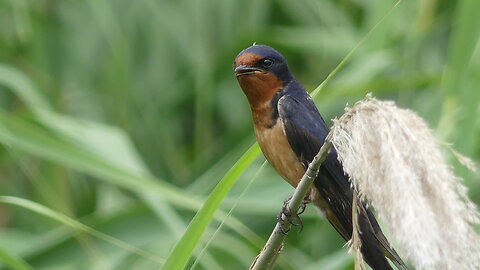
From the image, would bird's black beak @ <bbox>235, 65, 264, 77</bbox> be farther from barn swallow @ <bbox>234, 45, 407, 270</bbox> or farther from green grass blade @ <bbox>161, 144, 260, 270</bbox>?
green grass blade @ <bbox>161, 144, 260, 270</bbox>

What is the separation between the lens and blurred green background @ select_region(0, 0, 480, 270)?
227 cm

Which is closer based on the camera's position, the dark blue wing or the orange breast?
the dark blue wing

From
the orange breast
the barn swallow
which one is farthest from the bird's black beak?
the orange breast

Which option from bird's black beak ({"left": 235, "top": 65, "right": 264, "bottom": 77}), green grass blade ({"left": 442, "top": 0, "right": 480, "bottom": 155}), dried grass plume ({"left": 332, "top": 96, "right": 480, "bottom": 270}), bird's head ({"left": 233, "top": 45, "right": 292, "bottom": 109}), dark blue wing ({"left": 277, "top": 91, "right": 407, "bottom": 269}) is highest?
green grass blade ({"left": 442, "top": 0, "right": 480, "bottom": 155})

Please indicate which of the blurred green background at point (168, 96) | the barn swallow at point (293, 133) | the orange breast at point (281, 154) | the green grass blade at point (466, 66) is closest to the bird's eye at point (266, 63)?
the barn swallow at point (293, 133)

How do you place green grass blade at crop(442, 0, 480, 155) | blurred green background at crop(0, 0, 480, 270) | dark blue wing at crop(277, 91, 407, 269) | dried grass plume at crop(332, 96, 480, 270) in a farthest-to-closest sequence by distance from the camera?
blurred green background at crop(0, 0, 480, 270)
green grass blade at crop(442, 0, 480, 155)
dark blue wing at crop(277, 91, 407, 269)
dried grass plume at crop(332, 96, 480, 270)

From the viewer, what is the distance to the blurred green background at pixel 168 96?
227cm

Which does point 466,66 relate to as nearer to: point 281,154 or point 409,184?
point 281,154

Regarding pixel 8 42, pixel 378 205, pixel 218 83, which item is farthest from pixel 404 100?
pixel 378 205

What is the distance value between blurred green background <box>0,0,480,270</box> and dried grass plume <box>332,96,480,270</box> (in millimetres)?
1099

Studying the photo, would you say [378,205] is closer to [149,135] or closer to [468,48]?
[468,48]

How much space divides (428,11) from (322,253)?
0.97 meters

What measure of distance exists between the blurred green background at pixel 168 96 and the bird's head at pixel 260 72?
40cm

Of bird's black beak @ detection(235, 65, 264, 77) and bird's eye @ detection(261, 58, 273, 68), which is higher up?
bird's eye @ detection(261, 58, 273, 68)
